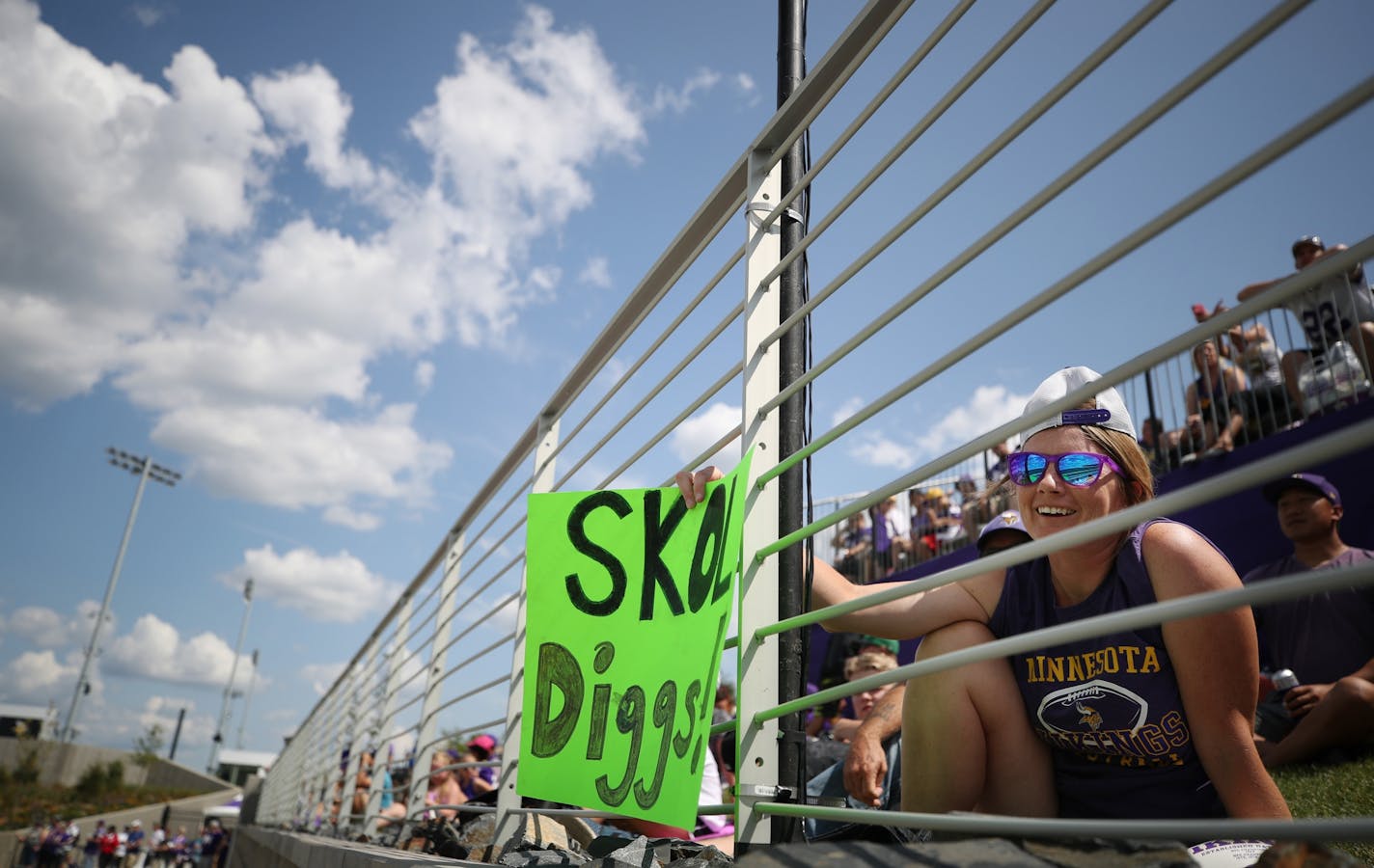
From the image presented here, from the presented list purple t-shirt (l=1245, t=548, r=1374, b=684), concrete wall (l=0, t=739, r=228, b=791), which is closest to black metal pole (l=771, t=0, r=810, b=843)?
purple t-shirt (l=1245, t=548, r=1374, b=684)

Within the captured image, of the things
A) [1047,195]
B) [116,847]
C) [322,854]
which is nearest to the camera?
[1047,195]

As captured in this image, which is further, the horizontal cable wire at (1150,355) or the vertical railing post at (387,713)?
the vertical railing post at (387,713)

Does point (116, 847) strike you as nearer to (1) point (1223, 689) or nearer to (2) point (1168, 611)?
(1) point (1223, 689)

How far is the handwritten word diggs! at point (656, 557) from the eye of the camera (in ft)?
5.56

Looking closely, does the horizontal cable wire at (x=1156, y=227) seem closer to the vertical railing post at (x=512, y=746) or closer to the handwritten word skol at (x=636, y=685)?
the handwritten word skol at (x=636, y=685)

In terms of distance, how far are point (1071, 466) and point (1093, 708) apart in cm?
48

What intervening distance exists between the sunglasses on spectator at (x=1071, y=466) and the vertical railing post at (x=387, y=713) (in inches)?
142

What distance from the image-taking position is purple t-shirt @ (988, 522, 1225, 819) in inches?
65.1

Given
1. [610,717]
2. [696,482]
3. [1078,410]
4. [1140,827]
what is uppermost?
[1078,410]

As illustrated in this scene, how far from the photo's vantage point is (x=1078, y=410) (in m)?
1.91

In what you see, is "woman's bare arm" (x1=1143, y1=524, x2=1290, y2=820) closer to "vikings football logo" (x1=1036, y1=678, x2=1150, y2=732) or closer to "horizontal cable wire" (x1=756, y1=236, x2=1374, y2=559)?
"vikings football logo" (x1=1036, y1=678, x2=1150, y2=732)

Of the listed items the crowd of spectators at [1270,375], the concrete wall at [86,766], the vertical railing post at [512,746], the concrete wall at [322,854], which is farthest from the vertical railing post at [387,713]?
the concrete wall at [86,766]

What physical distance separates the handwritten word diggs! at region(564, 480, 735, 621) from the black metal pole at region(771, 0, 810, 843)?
14cm

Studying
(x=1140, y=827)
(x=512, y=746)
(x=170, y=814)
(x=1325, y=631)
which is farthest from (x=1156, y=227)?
(x=170, y=814)
